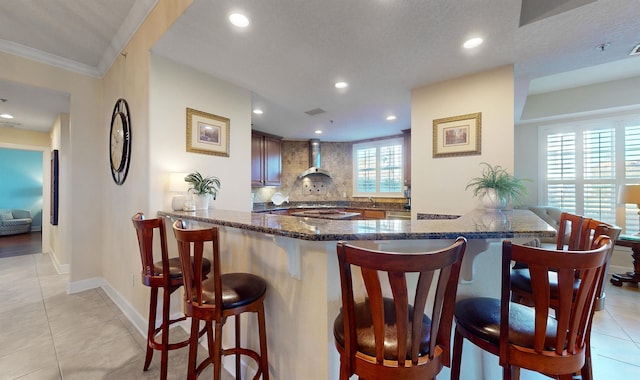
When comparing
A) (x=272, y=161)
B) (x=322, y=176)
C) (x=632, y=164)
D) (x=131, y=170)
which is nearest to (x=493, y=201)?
(x=632, y=164)

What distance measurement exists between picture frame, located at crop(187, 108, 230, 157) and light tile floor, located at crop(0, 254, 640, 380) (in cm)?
181

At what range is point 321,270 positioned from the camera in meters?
1.25

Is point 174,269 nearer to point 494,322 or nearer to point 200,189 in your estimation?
point 200,189

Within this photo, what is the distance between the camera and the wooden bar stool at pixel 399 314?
0.76 m

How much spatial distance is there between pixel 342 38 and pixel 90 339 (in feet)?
11.0

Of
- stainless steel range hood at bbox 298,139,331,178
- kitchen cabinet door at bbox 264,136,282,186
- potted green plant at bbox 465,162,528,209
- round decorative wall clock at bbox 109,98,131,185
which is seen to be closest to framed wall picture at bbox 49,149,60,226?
round decorative wall clock at bbox 109,98,131,185

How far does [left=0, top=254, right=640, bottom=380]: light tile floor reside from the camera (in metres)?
1.81

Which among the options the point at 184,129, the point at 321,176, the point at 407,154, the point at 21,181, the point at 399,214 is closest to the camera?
the point at 184,129

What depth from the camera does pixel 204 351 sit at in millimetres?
2068

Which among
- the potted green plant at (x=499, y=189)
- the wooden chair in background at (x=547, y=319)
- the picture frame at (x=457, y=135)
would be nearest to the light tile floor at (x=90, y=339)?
the wooden chair in background at (x=547, y=319)

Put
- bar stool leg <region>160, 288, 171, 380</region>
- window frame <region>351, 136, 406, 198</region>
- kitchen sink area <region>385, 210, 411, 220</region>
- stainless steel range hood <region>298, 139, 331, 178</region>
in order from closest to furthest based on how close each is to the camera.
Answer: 1. bar stool leg <region>160, 288, 171, 380</region>
2. kitchen sink area <region>385, 210, 411, 220</region>
3. window frame <region>351, 136, 406, 198</region>
4. stainless steel range hood <region>298, 139, 331, 178</region>

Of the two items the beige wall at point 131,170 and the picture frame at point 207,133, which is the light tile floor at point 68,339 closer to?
the beige wall at point 131,170

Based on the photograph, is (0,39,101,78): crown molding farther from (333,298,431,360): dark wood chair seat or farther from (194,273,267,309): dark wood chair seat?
(333,298,431,360): dark wood chair seat

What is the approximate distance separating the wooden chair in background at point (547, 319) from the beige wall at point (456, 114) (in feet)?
5.79
